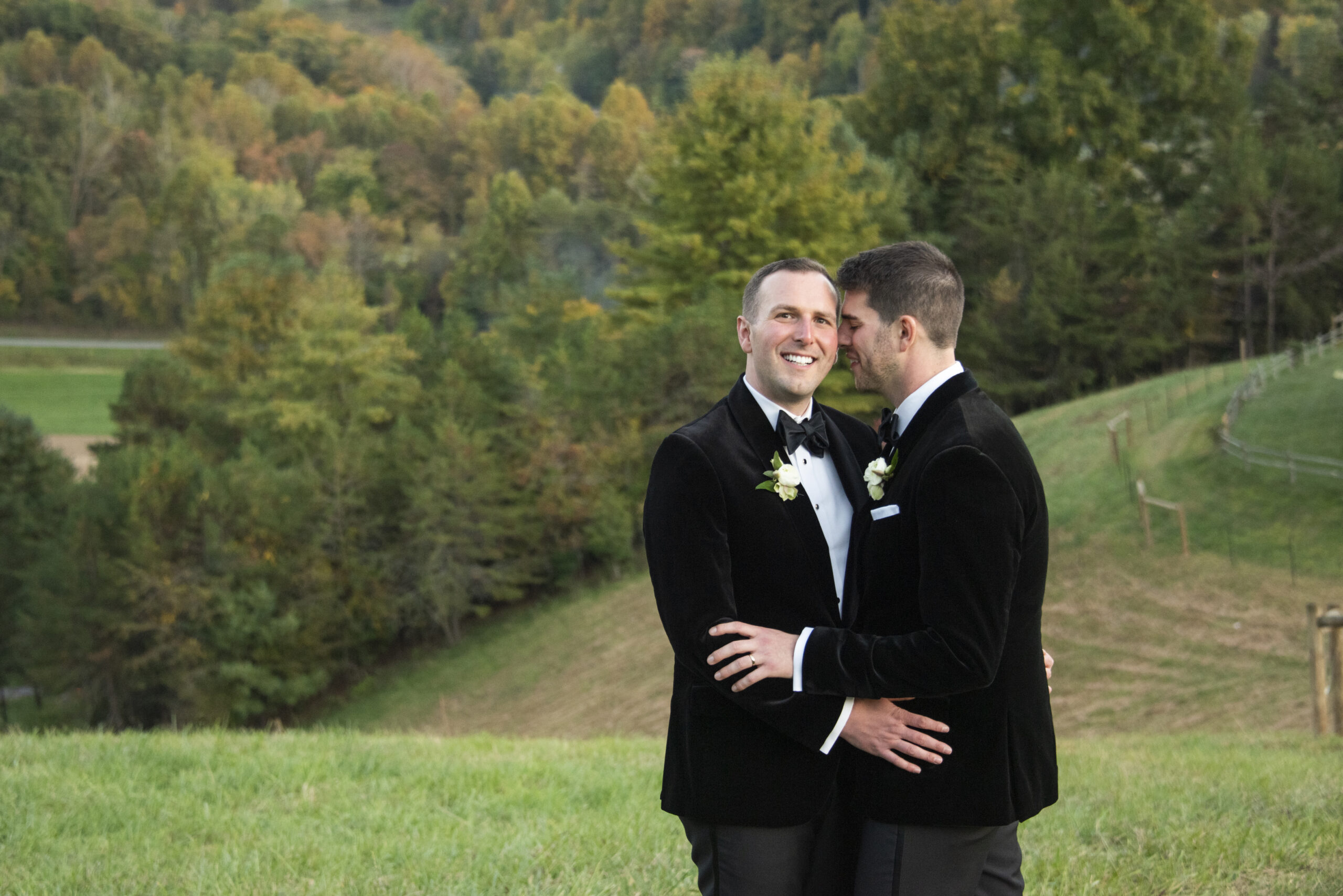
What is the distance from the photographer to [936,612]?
103 inches

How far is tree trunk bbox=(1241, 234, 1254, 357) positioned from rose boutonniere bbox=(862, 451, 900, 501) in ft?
139

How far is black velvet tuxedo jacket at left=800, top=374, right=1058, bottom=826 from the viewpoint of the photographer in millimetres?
2633

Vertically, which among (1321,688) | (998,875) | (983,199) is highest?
(983,199)

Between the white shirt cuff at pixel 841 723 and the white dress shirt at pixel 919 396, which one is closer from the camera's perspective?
the white shirt cuff at pixel 841 723

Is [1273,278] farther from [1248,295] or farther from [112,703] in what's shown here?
[112,703]

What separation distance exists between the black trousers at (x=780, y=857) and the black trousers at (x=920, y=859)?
0.09 meters

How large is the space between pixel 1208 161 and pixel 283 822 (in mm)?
51623

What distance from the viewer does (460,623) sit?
112 ft

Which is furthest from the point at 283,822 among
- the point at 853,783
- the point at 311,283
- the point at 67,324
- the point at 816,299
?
the point at 67,324

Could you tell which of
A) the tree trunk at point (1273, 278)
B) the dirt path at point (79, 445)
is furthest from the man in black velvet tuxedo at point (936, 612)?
the dirt path at point (79, 445)

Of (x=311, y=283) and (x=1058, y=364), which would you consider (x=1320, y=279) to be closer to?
(x=1058, y=364)

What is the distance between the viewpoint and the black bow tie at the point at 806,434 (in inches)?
119

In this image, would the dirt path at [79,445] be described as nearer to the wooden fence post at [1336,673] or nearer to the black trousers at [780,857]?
the wooden fence post at [1336,673]

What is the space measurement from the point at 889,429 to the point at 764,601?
0.56 metres
